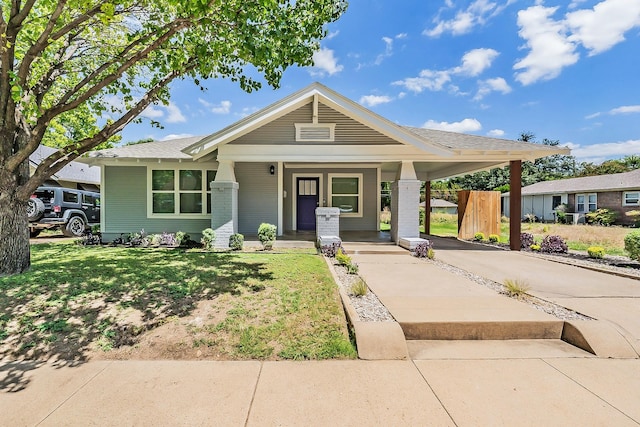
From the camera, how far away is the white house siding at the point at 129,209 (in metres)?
10.7

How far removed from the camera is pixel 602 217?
2309cm

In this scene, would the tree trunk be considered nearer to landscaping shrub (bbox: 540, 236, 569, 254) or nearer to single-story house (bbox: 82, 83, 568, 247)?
single-story house (bbox: 82, 83, 568, 247)

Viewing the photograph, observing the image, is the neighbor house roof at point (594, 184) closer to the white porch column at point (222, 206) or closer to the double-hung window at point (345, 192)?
the double-hung window at point (345, 192)

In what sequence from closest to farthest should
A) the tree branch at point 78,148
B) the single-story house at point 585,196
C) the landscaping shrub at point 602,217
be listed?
1. the tree branch at point 78,148
2. the single-story house at point 585,196
3. the landscaping shrub at point 602,217

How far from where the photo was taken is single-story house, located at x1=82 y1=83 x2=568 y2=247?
931 centimetres

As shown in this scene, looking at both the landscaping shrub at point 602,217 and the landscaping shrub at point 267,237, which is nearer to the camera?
the landscaping shrub at point 267,237

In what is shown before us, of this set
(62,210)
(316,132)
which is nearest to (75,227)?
(62,210)

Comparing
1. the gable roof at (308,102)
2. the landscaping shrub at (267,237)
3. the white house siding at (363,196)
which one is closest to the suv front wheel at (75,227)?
the gable roof at (308,102)

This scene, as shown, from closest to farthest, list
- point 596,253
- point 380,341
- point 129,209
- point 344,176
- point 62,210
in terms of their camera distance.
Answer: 1. point 380,341
2. point 596,253
3. point 129,209
4. point 344,176
5. point 62,210

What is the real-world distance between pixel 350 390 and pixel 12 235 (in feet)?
23.2

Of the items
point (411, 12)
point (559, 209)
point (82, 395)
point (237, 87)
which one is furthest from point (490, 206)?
point (559, 209)

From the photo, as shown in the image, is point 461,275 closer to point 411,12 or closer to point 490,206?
point 490,206

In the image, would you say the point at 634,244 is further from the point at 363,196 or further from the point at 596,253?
the point at 363,196

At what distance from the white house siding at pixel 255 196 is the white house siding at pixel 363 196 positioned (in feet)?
3.76
